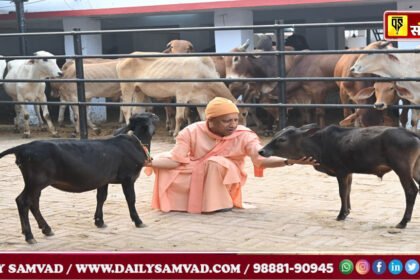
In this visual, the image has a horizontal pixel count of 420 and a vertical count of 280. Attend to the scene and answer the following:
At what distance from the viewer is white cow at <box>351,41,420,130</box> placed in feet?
30.7

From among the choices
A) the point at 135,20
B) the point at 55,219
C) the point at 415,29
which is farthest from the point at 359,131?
the point at 135,20

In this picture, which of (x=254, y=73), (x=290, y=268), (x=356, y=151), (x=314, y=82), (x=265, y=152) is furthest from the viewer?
(x=254, y=73)

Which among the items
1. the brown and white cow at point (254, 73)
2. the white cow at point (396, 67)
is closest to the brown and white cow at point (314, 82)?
the brown and white cow at point (254, 73)

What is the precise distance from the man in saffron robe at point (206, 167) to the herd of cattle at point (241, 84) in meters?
4.15

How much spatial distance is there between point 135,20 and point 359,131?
1256 centimetres

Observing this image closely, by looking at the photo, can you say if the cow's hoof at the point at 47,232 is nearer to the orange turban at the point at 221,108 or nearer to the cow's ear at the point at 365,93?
the orange turban at the point at 221,108

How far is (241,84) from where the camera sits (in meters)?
11.9

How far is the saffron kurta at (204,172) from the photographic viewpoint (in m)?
5.68

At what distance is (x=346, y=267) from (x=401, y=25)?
3.08m

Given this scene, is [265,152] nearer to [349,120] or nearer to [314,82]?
[349,120]

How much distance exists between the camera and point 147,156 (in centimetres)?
537

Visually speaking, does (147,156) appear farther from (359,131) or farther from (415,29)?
(415,29)

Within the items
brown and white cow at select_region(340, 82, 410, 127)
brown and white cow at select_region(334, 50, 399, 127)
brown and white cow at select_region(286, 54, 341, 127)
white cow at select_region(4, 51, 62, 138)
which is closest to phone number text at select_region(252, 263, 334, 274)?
brown and white cow at select_region(340, 82, 410, 127)

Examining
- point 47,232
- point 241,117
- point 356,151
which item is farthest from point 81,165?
point 241,117
